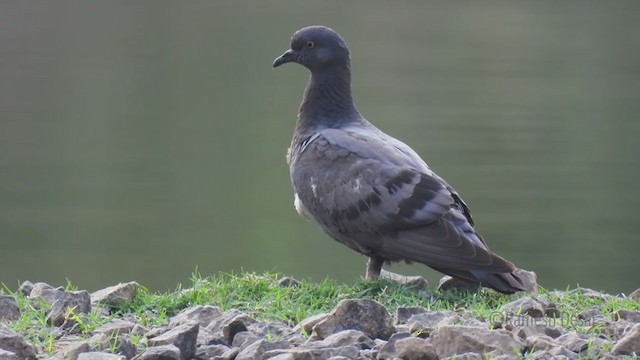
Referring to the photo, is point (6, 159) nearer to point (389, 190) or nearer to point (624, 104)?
point (624, 104)

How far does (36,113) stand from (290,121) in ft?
13.6

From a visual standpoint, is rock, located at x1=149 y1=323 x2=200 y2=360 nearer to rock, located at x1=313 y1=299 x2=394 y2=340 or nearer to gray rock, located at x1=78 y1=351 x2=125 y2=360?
gray rock, located at x1=78 y1=351 x2=125 y2=360

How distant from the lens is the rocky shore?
5512mm

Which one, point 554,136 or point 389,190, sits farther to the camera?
point 554,136

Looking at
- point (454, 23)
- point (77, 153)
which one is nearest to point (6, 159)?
point (77, 153)

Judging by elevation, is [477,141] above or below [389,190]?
below

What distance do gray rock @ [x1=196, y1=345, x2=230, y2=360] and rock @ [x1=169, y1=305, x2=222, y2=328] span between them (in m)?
0.52

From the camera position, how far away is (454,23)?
34625 mm

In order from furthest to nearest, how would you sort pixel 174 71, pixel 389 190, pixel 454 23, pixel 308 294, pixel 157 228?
pixel 454 23 → pixel 174 71 → pixel 157 228 → pixel 389 190 → pixel 308 294

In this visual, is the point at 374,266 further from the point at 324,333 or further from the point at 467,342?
the point at 467,342

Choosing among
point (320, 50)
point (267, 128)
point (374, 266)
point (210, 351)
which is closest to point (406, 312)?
point (210, 351)

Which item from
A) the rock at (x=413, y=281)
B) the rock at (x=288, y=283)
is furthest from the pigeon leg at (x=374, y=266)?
the rock at (x=288, y=283)

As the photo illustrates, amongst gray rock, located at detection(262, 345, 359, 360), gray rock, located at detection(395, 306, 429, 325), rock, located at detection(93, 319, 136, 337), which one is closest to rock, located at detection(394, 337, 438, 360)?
gray rock, located at detection(262, 345, 359, 360)

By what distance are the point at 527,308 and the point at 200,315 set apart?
150 centimetres
